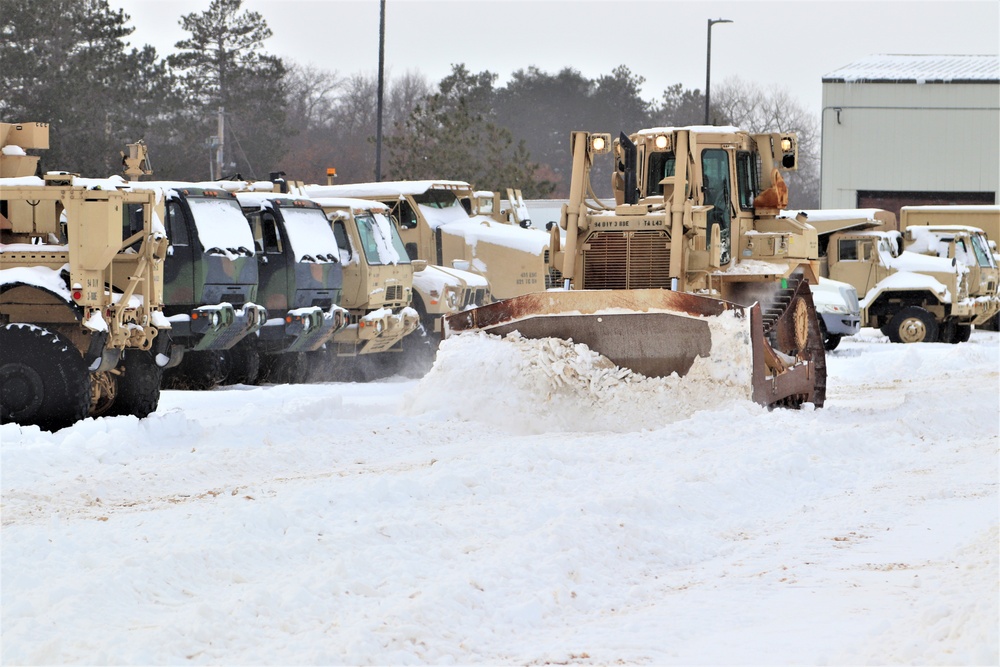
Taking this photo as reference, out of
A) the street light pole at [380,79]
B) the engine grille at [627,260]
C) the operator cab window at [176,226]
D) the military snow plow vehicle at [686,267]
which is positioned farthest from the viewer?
the street light pole at [380,79]

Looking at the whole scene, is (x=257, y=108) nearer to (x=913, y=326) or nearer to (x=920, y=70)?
(x=920, y=70)

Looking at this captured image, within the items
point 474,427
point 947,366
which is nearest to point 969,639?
point 474,427

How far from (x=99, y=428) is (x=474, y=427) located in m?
2.98

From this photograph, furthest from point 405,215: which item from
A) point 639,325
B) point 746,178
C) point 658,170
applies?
point 639,325

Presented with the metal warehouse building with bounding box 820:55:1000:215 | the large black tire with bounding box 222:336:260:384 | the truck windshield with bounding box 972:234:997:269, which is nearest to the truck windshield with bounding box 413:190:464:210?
the large black tire with bounding box 222:336:260:384

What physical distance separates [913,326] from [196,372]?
51.0ft

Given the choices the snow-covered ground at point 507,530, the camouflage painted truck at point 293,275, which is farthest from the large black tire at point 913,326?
the snow-covered ground at point 507,530

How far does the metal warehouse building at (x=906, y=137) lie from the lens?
4866cm

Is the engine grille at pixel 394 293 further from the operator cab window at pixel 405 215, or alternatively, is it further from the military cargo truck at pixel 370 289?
the operator cab window at pixel 405 215

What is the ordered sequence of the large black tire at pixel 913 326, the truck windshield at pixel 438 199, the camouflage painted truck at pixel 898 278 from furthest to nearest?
the camouflage painted truck at pixel 898 278
the large black tire at pixel 913 326
the truck windshield at pixel 438 199

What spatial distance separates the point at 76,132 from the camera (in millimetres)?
37156

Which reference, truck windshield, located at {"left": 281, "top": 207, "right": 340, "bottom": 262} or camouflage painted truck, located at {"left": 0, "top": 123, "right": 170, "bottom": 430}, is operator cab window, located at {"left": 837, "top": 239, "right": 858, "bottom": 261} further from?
camouflage painted truck, located at {"left": 0, "top": 123, "right": 170, "bottom": 430}

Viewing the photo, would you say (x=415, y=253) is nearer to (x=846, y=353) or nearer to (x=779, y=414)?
(x=846, y=353)

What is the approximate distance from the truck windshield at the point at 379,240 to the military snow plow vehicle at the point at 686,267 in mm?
→ 3964
